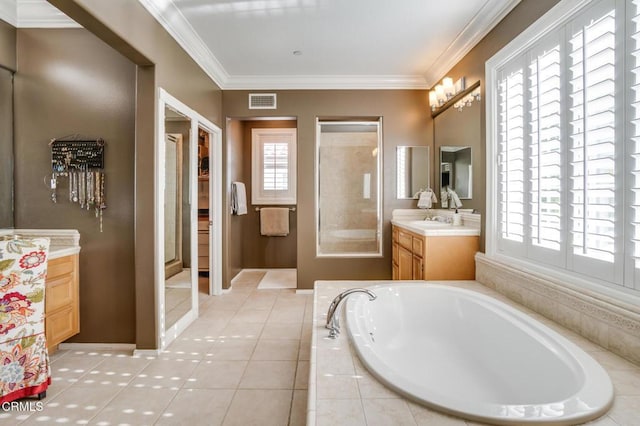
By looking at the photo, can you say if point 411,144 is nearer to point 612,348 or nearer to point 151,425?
point 612,348

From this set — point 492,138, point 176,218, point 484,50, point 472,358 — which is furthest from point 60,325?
point 484,50

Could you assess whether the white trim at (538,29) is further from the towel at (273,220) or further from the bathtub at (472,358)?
the towel at (273,220)

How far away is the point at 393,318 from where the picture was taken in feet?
7.02

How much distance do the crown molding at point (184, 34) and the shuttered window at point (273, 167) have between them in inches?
58.7

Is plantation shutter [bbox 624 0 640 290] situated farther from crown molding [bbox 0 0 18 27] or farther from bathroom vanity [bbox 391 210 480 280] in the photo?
crown molding [bbox 0 0 18 27]

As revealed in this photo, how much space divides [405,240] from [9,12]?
374 cm

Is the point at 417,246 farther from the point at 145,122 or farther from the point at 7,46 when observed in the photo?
the point at 7,46

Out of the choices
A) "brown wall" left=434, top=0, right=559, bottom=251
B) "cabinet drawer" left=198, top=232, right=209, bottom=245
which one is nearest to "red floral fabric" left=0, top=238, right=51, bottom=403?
"cabinet drawer" left=198, top=232, right=209, bottom=245

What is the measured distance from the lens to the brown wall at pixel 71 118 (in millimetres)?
2408

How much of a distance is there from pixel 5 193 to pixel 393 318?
9.72ft

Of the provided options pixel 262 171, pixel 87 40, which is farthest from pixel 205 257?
pixel 87 40

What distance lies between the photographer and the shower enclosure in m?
4.09

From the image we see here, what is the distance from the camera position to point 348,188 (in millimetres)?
4125

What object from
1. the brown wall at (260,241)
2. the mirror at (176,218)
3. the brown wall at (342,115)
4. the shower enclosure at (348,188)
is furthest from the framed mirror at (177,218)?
the brown wall at (260,241)
